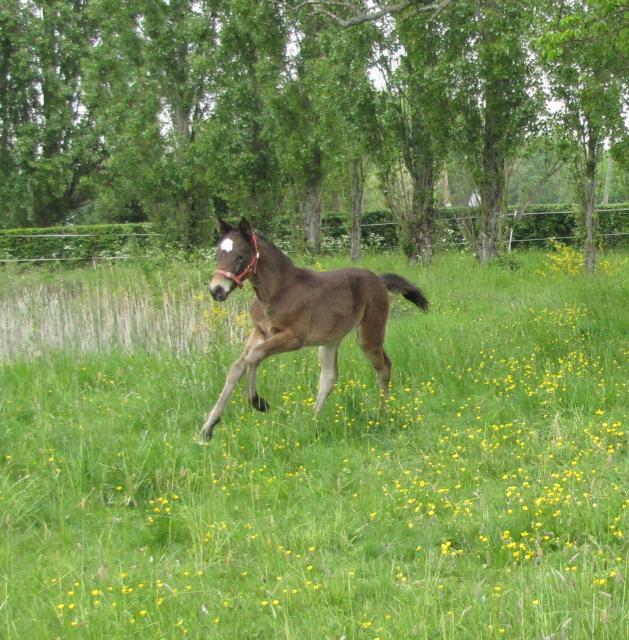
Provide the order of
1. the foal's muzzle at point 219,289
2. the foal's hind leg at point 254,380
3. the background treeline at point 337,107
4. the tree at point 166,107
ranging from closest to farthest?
the foal's muzzle at point 219,289, the foal's hind leg at point 254,380, the background treeline at point 337,107, the tree at point 166,107

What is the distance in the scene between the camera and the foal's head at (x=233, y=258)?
605 cm

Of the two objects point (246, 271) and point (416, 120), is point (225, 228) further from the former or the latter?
point (416, 120)

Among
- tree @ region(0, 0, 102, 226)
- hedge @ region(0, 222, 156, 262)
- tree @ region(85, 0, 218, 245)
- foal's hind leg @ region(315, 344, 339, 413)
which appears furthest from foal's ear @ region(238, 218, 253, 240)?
tree @ region(0, 0, 102, 226)

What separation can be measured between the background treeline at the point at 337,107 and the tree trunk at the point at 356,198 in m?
0.05

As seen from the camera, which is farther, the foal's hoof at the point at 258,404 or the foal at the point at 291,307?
the foal's hoof at the point at 258,404

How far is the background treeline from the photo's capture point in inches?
635

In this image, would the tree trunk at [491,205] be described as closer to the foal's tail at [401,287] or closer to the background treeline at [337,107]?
the background treeline at [337,107]

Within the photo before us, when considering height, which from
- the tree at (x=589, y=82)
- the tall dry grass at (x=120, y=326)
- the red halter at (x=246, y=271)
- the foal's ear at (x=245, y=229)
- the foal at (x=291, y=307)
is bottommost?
the tall dry grass at (x=120, y=326)

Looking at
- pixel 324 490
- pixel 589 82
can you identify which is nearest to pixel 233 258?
pixel 324 490

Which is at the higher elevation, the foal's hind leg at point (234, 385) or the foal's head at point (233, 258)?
the foal's head at point (233, 258)

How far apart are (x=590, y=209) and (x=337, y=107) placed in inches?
262

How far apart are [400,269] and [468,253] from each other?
4.76 meters

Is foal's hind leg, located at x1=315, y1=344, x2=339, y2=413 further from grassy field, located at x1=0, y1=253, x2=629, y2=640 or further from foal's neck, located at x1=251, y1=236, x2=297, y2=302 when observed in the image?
foal's neck, located at x1=251, y1=236, x2=297, y2=302

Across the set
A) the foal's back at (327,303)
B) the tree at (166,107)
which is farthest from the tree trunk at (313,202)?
the foal's back at (327,303)
